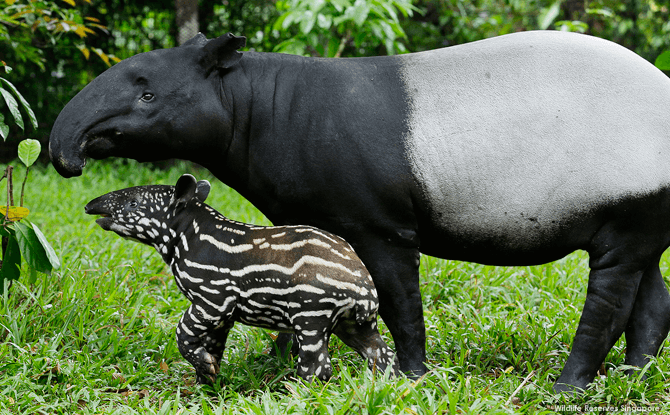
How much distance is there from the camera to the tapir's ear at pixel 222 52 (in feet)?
9.82

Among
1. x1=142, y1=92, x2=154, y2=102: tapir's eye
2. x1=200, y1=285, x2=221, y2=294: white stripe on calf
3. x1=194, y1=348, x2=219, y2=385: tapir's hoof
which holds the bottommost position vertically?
x1=194, y1=348, x2=219, y2=385: tapir's hoof

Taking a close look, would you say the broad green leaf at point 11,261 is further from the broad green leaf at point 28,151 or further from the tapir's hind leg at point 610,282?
the tapir's hind leg at point 610,282

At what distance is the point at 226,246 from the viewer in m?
3.00

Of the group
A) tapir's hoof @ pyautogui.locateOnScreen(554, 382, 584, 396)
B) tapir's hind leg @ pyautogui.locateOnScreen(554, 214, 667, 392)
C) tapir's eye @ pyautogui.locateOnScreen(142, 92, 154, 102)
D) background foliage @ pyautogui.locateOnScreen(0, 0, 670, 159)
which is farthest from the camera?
background foliage @ pyautogui.locateOnScreen(0, 0, 670, 159)

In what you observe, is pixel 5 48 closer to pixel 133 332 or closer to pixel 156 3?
pixel 156 3

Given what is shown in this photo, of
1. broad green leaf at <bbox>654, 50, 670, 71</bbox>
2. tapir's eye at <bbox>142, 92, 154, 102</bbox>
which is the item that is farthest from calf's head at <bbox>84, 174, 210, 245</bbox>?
broad green leaf at <bbox>654, 50, 670, 71</bbox>

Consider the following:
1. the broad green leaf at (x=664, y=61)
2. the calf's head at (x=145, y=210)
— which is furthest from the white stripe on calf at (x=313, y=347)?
the broad green leaf at (x=664, y=61)

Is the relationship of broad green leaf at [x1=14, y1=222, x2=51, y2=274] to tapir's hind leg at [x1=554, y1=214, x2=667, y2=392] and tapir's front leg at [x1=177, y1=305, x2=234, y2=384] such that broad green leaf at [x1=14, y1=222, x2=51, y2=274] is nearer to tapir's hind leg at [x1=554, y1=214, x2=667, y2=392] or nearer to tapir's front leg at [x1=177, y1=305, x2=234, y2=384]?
tapir's front leg at [x1=177, y1=305, x2=234, y2=384]

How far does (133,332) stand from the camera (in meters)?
3.94

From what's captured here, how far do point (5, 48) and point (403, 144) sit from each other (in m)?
9.07

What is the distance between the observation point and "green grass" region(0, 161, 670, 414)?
2859 millimetres

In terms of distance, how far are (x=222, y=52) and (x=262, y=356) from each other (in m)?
1.74

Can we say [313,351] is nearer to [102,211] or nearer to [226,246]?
[226,246]

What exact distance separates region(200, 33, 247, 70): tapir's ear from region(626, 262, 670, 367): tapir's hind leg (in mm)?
2488
